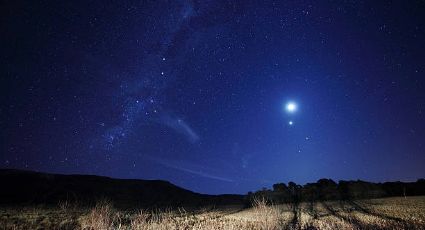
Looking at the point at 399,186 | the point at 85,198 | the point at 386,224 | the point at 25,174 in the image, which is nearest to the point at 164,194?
the point at 85,198

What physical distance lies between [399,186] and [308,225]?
1638 inches

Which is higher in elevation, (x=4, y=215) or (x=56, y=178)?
(x=56, y=178)

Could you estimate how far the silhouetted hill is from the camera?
1802 inches

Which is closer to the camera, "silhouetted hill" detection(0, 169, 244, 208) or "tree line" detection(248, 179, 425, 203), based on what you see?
"silhouetted hill" detection(0, 169, 244, 208)

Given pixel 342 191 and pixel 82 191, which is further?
pixel 342 191

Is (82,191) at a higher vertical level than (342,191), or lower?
higher

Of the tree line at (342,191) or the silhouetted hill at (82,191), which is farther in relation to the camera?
the tree line at (342,191)

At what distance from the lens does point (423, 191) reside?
172 ft

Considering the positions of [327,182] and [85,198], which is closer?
[85,198]

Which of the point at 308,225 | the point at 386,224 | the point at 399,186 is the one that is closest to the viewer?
the point at 386,224

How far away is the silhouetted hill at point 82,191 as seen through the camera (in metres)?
45.8

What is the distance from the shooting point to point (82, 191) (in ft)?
180

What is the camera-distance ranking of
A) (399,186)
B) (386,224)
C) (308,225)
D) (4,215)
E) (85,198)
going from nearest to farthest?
(386,224), (308,225), (4,215), (85,198), (399,186)

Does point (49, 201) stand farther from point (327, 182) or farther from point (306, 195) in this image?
point (327, 182)
